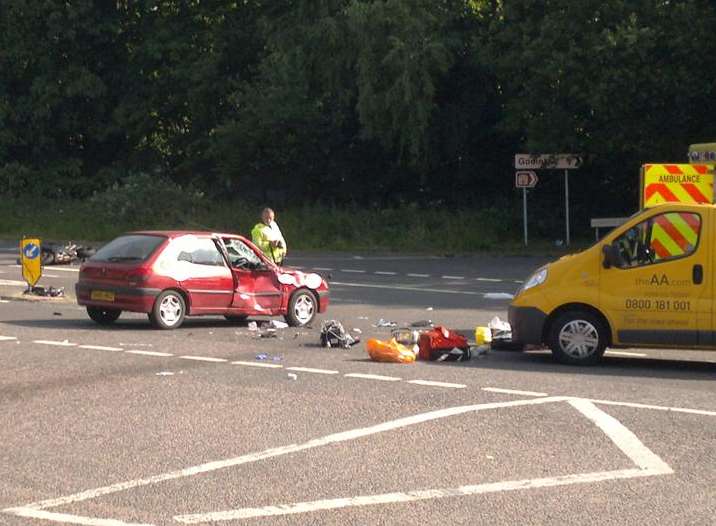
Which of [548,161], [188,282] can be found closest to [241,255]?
[188,282]

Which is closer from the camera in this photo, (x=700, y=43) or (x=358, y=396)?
(x=358, y=396)

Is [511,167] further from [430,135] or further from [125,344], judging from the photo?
[125,344]

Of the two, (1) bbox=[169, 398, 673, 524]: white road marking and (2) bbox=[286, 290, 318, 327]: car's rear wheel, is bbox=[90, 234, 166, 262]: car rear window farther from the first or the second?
(1) bbox=[169, 398, 673, 524]: white road marking

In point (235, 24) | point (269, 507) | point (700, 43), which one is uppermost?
point (235, 24)

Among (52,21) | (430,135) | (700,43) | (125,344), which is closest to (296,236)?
(430,135)

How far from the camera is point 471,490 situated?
304 inches

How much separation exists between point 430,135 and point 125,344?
92.5ft

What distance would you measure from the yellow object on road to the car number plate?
481 centimetres

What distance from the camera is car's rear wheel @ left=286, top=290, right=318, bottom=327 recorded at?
1855 centimetres

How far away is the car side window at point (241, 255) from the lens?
721 inches

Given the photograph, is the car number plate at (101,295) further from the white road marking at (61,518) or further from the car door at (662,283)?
the white road marking at (61,518)

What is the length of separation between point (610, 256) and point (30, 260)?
→ 11.5 metres

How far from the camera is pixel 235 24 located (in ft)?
173

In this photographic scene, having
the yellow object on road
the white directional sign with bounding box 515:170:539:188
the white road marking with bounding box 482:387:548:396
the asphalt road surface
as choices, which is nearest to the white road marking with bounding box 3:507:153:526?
the asphalt road surface
